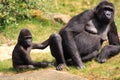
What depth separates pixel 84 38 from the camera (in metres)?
10.2

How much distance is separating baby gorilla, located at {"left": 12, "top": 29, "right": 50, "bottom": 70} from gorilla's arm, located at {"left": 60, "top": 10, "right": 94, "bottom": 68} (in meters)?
0.76

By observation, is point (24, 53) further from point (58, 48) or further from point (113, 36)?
point (113, 36)

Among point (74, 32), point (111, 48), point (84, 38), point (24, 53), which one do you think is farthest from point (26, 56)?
point (111, 48)

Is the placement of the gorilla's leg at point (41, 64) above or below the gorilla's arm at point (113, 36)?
below

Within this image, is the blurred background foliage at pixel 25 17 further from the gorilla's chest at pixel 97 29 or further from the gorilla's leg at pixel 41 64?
the gorilla's chest at pixel 97 29

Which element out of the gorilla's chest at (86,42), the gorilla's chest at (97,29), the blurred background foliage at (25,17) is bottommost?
the blurred background foliage at (25,17)

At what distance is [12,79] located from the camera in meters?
8.57

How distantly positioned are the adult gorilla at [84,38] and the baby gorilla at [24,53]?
0.35 m

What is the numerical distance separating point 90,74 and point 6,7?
7.55m

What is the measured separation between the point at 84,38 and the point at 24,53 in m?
1.42

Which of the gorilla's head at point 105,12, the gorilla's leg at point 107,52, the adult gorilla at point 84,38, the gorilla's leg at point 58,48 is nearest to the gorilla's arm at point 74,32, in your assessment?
the adult gorilla at point 84,38

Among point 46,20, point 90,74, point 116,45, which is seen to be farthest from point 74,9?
point 90,74

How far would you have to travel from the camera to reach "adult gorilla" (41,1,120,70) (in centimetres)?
991

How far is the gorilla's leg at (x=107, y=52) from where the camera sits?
407 inches
